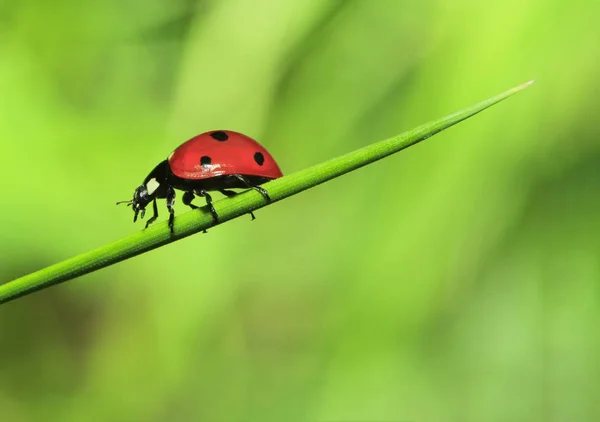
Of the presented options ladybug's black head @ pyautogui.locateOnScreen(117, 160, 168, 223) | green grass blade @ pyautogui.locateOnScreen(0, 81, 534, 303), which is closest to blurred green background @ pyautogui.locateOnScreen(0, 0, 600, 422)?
ladybug's black head @ pyautogui.locateOnScreen(117, 160, 168, 223)

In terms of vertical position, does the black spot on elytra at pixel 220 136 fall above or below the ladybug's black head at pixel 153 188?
above

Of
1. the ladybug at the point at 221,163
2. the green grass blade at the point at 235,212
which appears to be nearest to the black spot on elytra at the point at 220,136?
the ladybug at the point at 221,163

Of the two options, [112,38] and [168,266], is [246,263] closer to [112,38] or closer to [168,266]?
[168,266]

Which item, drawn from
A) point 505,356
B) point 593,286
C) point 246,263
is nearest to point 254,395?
point 246,263

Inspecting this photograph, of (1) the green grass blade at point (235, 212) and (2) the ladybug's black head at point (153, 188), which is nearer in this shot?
(1) the green grass blade at point (235, 212)

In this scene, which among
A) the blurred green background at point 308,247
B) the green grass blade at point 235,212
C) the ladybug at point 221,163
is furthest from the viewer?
the blurred green background at point 308,247

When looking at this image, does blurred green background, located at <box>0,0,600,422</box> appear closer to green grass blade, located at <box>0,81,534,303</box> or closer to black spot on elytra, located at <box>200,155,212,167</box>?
black spot on elytra, located at <box>200,155,212,167</box>

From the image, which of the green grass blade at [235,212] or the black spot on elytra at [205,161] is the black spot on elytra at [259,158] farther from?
the green grass blade at [235,212]

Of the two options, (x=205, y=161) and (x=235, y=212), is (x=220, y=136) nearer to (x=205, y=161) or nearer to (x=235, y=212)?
(x=205, y=161)
